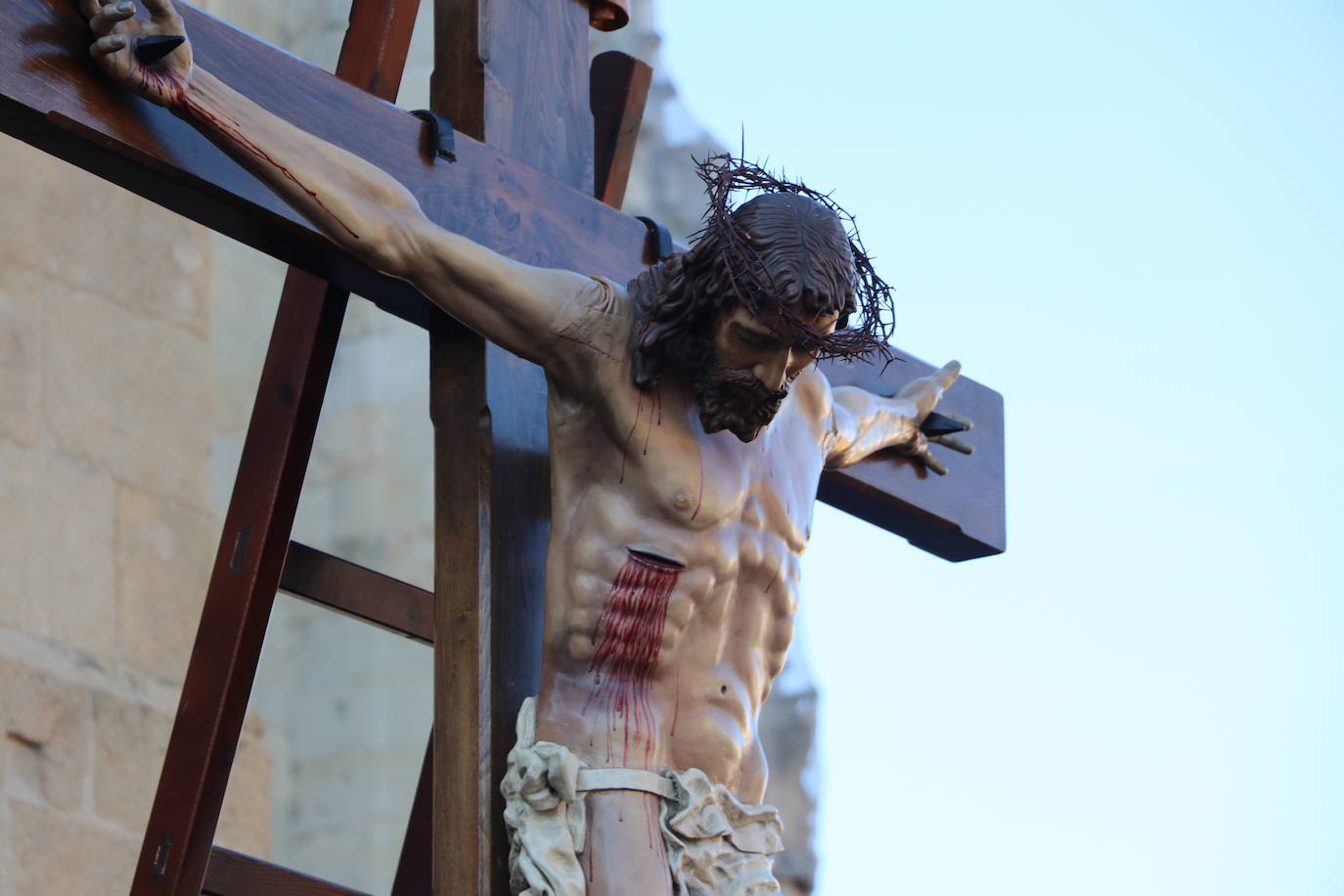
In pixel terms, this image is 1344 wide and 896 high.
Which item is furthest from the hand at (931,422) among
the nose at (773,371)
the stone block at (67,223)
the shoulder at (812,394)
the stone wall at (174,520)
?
the stone block at (67,223)

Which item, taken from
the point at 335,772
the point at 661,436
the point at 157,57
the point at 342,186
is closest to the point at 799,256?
the point at 661,436

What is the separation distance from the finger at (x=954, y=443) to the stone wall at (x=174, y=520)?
60.3 inches

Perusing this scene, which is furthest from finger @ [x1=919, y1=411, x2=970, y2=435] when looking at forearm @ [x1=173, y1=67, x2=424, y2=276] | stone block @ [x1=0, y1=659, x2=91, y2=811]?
stone block @ [x1=0, y1=659, x2=91, y2=811]

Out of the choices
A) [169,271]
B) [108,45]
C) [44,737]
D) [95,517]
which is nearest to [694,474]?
[108,45]

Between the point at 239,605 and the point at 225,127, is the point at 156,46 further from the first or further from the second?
the point at 239,605

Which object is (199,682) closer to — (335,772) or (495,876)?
(495,876)

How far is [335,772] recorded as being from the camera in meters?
5.59

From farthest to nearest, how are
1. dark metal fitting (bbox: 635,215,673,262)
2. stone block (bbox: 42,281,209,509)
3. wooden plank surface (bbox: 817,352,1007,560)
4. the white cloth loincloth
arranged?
stone block (bbox: 42,281,209,509), wooden plank surface (bbox: 817,352,1007,560), dark metal fitting (bbox: 635,215,673,262), the white cloth loincloth

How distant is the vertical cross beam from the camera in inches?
121

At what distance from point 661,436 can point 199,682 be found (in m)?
0.77

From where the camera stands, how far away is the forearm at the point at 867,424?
3676 mm

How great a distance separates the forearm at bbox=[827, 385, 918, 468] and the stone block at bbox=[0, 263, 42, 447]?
6.08ft

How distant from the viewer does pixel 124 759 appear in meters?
4.95

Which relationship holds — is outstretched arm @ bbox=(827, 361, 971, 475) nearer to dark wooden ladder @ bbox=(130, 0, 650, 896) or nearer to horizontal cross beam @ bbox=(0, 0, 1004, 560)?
horizontal cross beam @ bbox=(0, 0, 1004, 560)
